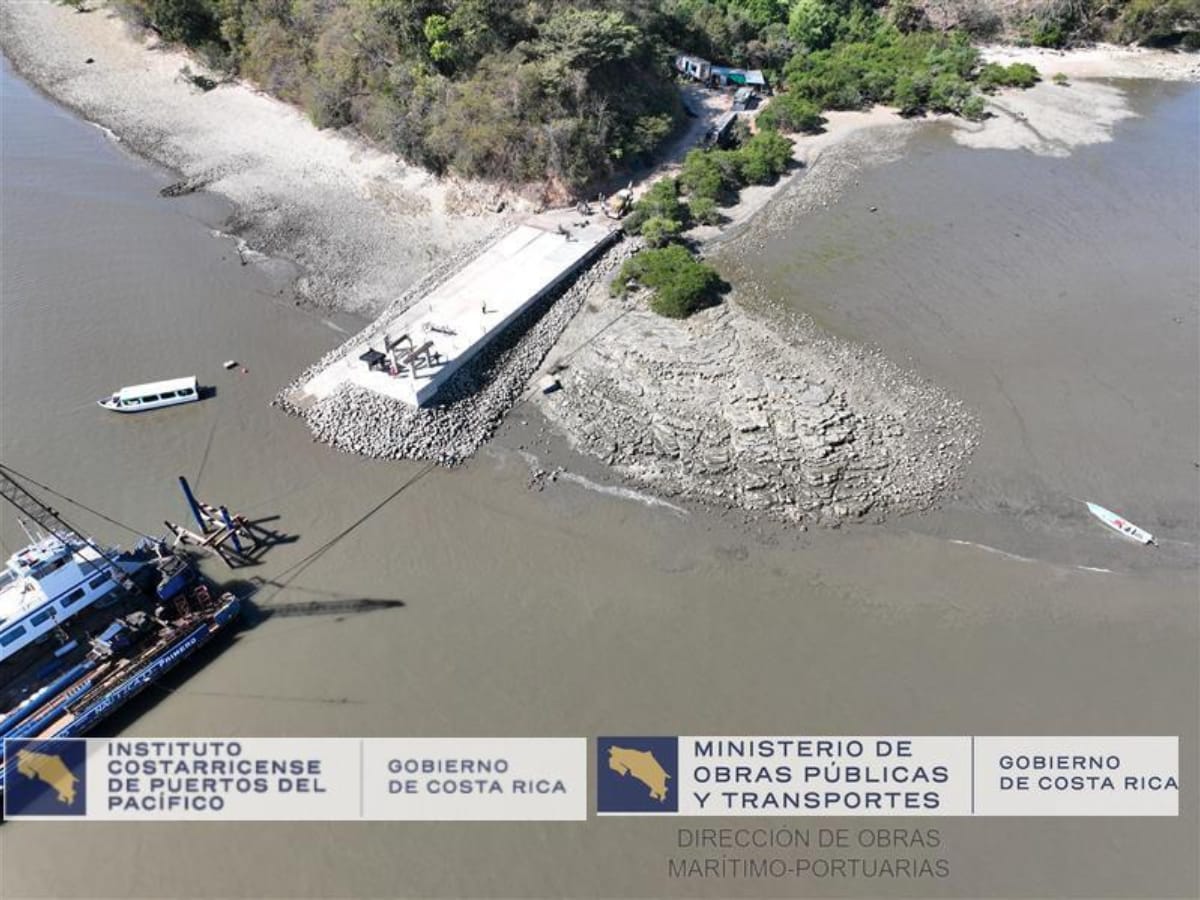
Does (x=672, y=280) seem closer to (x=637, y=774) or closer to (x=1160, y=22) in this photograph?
(x=637, y=774)

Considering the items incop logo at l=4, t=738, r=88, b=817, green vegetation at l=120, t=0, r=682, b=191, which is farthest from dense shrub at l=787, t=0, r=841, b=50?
incop logo at l=4, t=738, r=88, b=817

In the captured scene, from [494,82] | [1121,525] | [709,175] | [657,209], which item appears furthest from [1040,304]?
[494,82]

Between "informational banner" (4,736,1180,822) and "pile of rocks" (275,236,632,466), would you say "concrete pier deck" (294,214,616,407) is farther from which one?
"informational banner" (4,736,1180,822)

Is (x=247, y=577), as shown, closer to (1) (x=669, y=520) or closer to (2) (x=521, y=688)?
(2) (x=521, y=688)

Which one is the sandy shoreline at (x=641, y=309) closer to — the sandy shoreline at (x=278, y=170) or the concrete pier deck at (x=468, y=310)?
the sandy shoreline at (x=278, y=170)

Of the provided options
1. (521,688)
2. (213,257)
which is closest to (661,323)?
(521,688)
